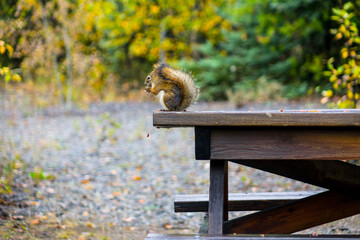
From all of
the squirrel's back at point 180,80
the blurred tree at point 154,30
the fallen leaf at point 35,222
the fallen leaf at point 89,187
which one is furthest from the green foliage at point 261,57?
the squirrel's back at point 180,80

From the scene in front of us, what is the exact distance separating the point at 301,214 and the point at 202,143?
45.6 inches

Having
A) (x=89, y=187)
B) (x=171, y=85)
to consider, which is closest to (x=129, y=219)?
(x=89, y=187)

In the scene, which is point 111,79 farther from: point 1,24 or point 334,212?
point 334,212

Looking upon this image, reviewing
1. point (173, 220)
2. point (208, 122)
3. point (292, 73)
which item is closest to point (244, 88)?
Answer: point (292, 73)

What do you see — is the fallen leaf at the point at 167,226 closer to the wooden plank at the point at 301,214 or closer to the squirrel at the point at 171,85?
the wooden plank at the point at 301,214

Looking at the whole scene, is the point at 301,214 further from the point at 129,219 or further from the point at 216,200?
the point at 129,219

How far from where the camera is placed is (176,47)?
57.3 ft

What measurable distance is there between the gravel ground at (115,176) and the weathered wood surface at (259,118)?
7.30ft

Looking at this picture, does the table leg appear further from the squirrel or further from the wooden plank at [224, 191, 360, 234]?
the wooden plank at [224, 191, 360, 234]

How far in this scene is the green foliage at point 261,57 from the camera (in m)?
12.7

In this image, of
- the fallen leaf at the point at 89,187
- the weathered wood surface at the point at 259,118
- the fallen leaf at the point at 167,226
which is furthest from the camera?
the fallen leaf at the point at 89,187

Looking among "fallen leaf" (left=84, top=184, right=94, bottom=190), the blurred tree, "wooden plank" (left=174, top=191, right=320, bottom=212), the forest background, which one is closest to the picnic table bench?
"wooden plank" (left=174, top=191, right=320, bottom=212)

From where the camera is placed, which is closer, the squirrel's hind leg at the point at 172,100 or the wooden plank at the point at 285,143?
the wooden plank at the point at 285,143

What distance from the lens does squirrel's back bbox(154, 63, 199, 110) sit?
8.10 feet
